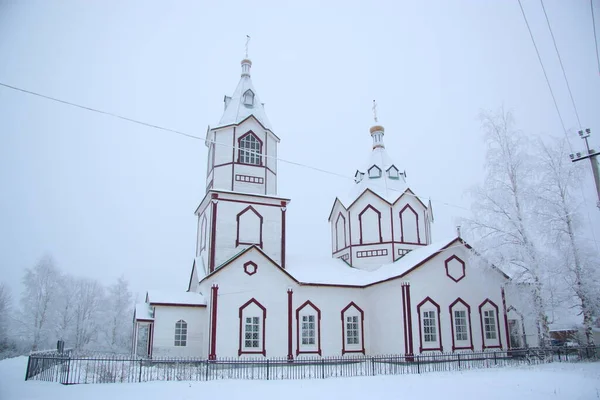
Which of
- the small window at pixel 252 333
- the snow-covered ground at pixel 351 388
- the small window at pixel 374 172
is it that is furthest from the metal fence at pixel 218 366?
the small window at pixel 374 172

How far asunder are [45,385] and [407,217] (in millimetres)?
22466

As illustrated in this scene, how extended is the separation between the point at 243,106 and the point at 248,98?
0.80m

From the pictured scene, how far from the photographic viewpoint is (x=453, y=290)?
2466 centimetres

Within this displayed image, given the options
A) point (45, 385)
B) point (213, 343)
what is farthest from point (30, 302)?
point (45, 385)

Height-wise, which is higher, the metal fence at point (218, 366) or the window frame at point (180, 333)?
the window frame at point (180, 333)

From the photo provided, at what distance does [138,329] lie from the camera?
22266mm

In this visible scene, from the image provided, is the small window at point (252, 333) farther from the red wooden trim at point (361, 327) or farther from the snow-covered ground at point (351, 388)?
the snow-covered ground at point (351, 388)

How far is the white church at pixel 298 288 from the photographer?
22.5 meters

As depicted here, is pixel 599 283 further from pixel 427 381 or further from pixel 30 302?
pixel 30 302

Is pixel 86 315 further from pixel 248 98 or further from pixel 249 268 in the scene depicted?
pixel 248 98

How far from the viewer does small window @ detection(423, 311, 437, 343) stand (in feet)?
76.9

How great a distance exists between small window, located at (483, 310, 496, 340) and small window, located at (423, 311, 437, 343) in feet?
11.4

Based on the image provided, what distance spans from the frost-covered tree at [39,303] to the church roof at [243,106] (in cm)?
2532

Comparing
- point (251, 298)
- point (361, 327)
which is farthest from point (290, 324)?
point (361, 327)
